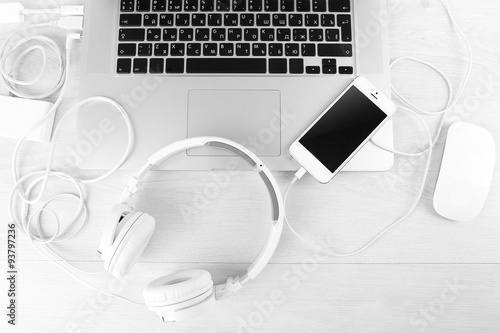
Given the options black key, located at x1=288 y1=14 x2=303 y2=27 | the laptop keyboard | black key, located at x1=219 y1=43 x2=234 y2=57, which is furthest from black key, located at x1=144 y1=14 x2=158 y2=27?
black key, located at x1=288 y1=14 x2=303 y2=27

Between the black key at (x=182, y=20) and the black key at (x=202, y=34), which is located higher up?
the black key at (x=182, y=20)

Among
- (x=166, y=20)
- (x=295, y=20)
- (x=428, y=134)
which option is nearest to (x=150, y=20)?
(x=166, y=20)

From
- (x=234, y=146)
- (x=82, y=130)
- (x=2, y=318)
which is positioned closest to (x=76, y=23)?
(x=82, y=130)

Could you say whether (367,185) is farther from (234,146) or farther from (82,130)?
(82,130)

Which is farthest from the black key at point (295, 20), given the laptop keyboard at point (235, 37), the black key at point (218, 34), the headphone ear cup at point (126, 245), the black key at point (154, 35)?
the headphone ear cup at point (126, 245)

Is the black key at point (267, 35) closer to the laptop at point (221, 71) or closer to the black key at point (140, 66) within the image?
the laptop at point (221, 71)

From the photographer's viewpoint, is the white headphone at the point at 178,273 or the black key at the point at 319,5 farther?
the black key at the point at 319,5

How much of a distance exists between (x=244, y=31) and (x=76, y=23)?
27cm

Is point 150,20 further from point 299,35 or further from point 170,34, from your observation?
point 299,35

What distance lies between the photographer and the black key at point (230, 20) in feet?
2.09

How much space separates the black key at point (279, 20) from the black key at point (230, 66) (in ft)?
0.20

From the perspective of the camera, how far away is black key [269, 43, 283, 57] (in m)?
0.63

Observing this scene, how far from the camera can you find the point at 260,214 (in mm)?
622

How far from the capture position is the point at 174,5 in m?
0.64
